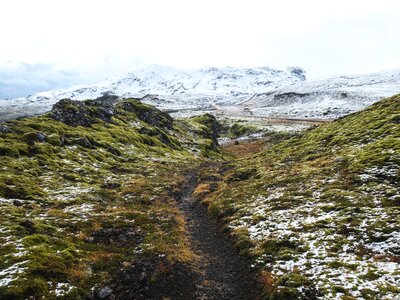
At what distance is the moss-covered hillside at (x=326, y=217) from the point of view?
1881cm

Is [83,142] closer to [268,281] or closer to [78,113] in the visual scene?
[78,113]

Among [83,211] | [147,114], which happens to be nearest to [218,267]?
[83,211]

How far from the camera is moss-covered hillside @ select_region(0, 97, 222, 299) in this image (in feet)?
65.6

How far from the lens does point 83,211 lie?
31812 millimetres

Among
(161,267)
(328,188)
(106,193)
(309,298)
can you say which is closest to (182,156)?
(106,193)

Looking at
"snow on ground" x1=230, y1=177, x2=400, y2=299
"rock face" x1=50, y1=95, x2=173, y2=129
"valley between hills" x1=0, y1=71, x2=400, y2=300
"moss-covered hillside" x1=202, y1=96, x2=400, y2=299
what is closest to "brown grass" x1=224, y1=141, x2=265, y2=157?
"rock face" x1=50, y1=95, x2=173, y2=129

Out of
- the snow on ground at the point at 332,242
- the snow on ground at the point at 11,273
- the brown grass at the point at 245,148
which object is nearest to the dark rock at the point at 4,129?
the snow on ground at the point at 11,273

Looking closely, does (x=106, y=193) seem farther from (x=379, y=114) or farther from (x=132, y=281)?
(x=379, y=114)

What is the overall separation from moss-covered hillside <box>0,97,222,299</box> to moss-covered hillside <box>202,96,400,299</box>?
248 inches

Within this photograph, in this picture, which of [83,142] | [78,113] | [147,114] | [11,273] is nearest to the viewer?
[11,273]

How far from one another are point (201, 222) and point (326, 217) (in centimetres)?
Answer: 1175

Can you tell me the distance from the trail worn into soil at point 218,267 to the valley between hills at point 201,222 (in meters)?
0.10

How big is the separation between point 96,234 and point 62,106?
2140 inches

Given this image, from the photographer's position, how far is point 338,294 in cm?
1741
